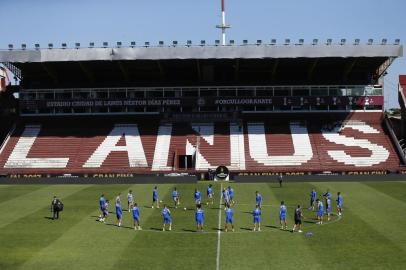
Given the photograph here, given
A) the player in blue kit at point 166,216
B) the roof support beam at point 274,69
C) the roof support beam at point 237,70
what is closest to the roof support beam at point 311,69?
the roof support beam at point 274,69

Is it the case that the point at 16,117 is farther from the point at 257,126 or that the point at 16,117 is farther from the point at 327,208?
the point at 327,208

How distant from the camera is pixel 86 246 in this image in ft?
86.3

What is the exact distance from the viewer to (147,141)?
219ft

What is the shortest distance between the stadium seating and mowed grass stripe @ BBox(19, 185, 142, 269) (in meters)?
27.3

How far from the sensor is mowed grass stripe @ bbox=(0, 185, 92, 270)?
24641mm

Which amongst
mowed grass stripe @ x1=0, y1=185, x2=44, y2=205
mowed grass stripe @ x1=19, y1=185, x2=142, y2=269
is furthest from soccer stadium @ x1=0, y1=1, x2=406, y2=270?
mowed grass stripe @ x1=19, y1=185, x2=142, y2=269

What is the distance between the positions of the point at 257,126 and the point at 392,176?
62.5ft

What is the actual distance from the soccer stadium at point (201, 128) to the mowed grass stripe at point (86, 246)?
3585mm

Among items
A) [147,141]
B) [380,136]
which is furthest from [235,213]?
[380,136]

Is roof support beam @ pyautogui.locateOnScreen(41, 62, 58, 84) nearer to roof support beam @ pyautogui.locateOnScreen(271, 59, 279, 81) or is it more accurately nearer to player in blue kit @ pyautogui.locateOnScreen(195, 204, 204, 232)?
roof support beam @ pyautogui.locateOnScreen(271, 59, 279, 81)

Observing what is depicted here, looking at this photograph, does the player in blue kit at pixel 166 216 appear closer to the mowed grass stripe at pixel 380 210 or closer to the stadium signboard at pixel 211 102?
the mowed grass stripe at pixel 380 210

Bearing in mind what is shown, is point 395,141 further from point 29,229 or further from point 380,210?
point 29,229

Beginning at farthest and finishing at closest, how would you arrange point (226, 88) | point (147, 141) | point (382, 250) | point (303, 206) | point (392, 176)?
point (226, 88) < point (147, 141) < point (392, 176) < point (303, 206) < point (382, 250)

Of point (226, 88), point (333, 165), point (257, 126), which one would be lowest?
point (333, 165)
